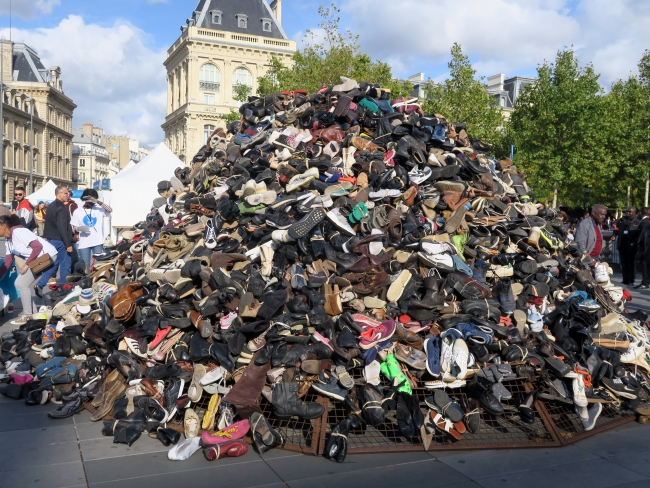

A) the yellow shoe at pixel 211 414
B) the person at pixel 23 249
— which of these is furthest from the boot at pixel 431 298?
the person at pixel 23 249

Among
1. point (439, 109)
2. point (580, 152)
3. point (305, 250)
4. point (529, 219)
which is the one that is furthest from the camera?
point (580, 152)

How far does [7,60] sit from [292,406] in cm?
8024

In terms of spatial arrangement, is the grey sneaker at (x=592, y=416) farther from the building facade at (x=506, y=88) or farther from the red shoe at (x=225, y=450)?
the building facade at (x=506, y=88)

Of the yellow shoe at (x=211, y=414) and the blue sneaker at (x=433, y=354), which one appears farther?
the blue sneaker at (x=433, y=354)

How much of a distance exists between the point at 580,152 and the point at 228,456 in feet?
101

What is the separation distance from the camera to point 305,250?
566cm

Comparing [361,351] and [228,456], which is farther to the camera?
[361,351]

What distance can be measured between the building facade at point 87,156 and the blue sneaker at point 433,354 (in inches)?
4253

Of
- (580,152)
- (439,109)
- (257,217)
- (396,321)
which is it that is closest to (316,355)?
(396,321)

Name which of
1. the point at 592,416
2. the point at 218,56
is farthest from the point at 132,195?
the point at 218,56

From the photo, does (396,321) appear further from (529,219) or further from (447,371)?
(529,219)

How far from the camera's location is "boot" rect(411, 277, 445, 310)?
204 inches

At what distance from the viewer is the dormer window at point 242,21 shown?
6475 centimetres

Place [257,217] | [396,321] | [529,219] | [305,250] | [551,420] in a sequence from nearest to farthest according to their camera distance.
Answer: [551,420] → [396,321] → [305,250] → [257,217] → [529,219]
